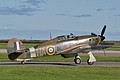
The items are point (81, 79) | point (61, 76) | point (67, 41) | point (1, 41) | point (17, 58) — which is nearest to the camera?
point (81, 79)

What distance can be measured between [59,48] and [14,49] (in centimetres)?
375

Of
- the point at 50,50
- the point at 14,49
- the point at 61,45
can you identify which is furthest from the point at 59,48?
the point at 14,49

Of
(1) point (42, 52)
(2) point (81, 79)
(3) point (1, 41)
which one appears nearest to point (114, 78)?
(2) point (81, 79)

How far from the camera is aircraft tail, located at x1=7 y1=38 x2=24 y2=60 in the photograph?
27500 millimetres

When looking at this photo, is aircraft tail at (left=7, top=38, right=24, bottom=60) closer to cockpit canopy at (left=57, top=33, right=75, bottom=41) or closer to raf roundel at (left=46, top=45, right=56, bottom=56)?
raf roundel at (left=46, top=45, right=56, bottom=56)

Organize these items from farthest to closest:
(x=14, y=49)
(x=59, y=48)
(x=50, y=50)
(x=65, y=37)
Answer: (x=65, y=37), (x=59, y=48), (x=50, y=50), (x=14, y=49)

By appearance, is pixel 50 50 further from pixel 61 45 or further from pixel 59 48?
pixel 61 45

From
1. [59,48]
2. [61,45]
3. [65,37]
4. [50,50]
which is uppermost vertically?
[65,37]

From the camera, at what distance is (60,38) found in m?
29.2

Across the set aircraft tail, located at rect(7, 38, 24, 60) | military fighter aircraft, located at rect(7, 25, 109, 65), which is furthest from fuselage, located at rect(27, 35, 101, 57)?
aircraft tail, located at rect(7, 38, 24, 60)

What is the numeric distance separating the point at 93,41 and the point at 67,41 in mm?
2688

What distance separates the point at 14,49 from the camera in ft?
91.0

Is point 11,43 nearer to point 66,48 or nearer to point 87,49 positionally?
point 66,48

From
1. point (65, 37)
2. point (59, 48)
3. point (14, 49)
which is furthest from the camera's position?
point (65, 37)
